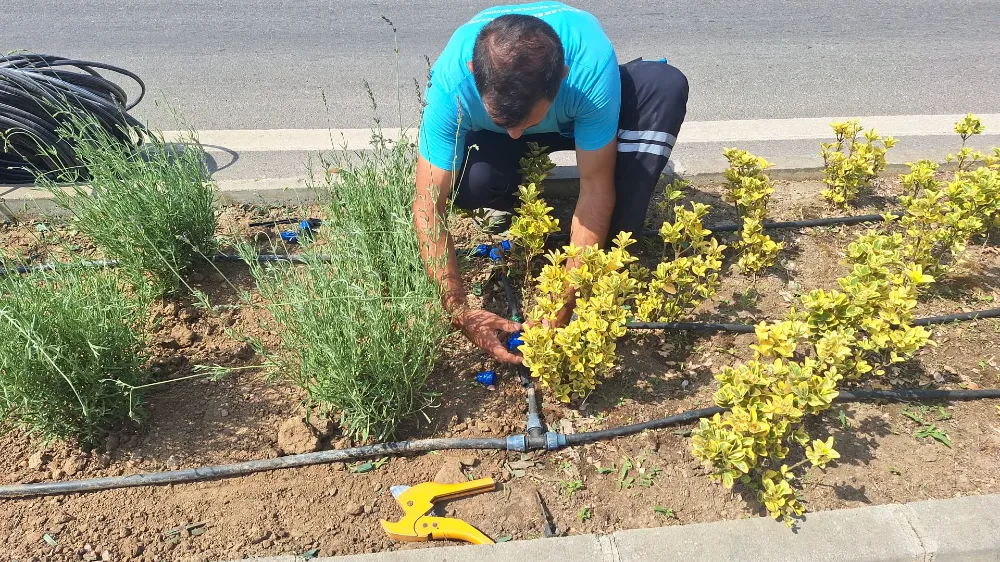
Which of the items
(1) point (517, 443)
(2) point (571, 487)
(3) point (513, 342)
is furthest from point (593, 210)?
(2) point (571, 487)

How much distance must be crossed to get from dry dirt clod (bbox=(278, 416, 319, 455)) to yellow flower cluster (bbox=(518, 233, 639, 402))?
0.83 m

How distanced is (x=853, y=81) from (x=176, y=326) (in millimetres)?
5290

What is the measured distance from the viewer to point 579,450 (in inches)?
92.9

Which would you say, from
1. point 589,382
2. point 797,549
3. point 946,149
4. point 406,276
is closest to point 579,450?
point 589,382

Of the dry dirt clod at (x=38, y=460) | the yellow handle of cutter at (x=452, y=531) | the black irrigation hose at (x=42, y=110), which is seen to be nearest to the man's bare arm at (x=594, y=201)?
the yellow handle of cutter at (x=452, y=531)

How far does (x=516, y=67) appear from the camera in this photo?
2.11 meters

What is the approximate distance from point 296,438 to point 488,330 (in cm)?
83

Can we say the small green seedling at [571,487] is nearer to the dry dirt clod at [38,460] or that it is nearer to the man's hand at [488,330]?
the man's hand at [488,330]

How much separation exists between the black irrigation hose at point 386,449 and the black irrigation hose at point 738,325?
0.39 meters

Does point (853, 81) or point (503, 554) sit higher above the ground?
point (853, 81)

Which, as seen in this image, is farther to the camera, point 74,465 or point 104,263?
point 104,263

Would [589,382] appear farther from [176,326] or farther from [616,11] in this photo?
[616,11]

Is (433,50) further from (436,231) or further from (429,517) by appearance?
(429,517)

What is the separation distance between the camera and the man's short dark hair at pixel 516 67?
6.93ft
